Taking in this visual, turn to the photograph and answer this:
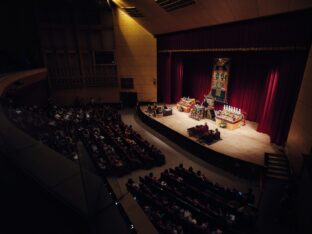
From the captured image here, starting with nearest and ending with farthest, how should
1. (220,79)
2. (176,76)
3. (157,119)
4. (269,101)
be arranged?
(269,101)
(157,119)
(220,79)
(176,76)

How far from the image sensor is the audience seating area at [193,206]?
A: 18.1 feet

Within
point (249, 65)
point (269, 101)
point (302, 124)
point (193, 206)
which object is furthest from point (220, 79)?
point (193, 206)

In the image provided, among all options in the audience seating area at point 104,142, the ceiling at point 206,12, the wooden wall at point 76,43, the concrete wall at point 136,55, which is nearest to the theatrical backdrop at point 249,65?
the ceiling at point 206,12

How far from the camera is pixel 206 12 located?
31.3 ft

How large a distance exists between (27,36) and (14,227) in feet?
59.3

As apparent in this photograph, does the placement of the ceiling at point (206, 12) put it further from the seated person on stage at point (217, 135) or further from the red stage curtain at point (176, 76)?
the seated person on stage at point (217, 135)

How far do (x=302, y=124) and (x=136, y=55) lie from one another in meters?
13.0

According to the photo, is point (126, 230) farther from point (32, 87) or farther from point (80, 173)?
point (32, 87)

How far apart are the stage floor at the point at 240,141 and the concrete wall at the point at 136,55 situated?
17.3 feet

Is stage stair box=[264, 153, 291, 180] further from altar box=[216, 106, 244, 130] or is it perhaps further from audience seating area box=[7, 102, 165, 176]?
audience seating area box=[7, 102, 165, 176]

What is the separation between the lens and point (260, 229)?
5.89m

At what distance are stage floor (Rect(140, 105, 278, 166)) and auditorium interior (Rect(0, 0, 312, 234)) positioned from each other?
100 mm

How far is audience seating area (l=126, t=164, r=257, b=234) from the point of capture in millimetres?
5523

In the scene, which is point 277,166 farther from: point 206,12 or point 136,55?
point 136,55
